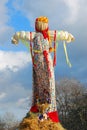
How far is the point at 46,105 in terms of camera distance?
20.1m

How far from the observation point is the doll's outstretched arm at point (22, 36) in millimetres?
21203

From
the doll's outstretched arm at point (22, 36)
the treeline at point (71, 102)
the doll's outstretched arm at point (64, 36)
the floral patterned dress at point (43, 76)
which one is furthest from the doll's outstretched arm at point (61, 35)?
the treeline at point (71, 102)

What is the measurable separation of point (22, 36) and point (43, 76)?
6.92 feet

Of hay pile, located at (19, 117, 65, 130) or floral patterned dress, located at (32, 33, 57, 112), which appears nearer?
A: hay pile, located at (19, 117, 65, 130)

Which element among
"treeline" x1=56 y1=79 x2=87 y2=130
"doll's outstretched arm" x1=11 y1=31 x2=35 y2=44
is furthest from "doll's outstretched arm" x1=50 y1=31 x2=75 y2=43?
"treeline" x1=56 y1=79 x2=87 y2=130

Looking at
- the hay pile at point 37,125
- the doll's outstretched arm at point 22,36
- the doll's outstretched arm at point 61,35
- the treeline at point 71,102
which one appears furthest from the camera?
the treeline at point 71,102

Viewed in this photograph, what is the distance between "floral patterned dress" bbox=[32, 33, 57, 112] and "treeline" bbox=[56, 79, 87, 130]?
1081 inches

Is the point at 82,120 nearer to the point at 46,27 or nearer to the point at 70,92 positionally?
the point at 70,92

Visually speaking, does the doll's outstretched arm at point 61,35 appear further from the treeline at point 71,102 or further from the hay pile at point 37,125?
the treeline at point 71,102

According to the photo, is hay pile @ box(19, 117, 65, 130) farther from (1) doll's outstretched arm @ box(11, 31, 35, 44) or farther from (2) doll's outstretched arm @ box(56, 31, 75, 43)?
(2) doll's outstretched arm @ box(56, 31, 75, 43)

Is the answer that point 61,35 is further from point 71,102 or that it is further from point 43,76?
point 71,102

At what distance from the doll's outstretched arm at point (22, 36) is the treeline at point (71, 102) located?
89.1ft

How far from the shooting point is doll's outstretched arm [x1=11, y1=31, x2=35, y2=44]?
835 inches

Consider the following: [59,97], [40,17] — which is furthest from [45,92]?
[59,97]
